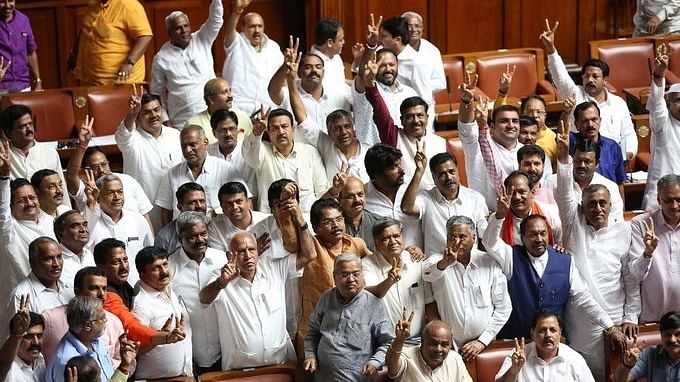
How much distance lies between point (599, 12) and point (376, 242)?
14.3 ft

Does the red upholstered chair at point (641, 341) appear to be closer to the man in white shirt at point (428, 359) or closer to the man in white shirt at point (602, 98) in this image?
the man in white shirt at point (428, 359)

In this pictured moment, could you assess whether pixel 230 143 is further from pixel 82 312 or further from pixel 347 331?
pixel 82 312

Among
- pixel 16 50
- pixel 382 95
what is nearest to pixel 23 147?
pixel 16 50

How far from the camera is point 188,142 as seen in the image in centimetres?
711

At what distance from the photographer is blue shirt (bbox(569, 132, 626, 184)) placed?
757 centimetres

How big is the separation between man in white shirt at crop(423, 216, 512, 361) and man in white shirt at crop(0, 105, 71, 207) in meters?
1.86

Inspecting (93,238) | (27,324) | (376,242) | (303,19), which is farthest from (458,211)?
(303,19)

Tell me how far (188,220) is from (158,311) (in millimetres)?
451

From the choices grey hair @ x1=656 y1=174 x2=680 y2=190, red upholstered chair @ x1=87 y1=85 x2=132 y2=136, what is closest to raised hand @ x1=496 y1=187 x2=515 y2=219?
grey hair @ x1=656 y1=174 x2=680 y2=190

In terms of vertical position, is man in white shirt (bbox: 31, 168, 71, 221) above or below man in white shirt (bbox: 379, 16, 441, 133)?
below

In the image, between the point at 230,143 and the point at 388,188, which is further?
the point at 230,143

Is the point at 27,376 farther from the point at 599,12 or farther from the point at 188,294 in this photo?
the point at 599,12

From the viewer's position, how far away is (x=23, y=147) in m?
7.26

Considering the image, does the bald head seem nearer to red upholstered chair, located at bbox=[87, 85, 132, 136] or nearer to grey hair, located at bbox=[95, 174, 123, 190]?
red upholstered chair, located at bbox=[87, 85, 132, 136]
